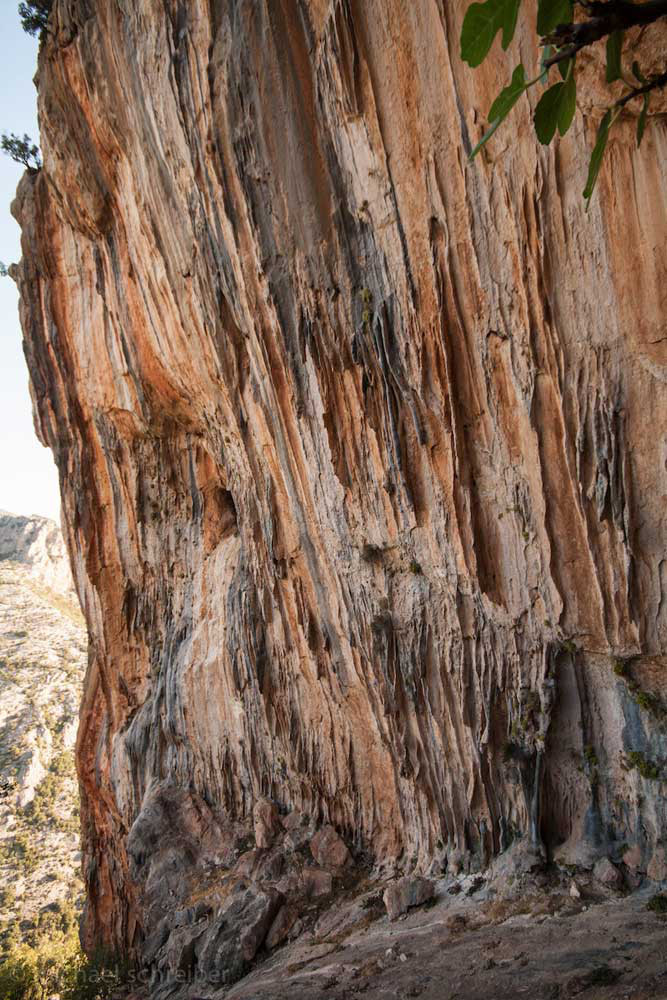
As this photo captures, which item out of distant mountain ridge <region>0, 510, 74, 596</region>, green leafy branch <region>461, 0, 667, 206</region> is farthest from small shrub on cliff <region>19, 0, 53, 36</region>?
distant mountain ridge <region>0, 510, 74, 596</region>

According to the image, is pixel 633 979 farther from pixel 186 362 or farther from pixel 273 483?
pixel 186 362

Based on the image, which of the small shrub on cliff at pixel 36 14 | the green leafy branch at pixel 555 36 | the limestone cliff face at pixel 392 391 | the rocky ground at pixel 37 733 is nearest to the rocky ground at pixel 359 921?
the limestone cliff face at pixel 392 391

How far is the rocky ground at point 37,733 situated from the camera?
33.1 metres

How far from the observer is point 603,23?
204 cm

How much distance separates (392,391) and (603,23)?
22.5 feet

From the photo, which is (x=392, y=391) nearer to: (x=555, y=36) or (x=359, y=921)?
(x=555, y=36)

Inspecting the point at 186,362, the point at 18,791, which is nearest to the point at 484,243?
the point at 186,362

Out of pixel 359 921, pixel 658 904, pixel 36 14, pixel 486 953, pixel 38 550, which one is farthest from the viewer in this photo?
pixel 38 550

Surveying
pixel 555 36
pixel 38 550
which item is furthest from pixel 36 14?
pixel 38 550

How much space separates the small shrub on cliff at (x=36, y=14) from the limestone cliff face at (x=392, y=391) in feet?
3.32

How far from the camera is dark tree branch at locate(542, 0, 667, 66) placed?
78.4 inches

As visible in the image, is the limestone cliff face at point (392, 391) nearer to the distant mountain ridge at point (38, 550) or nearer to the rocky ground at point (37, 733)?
the rocky ground at point (37, 733)

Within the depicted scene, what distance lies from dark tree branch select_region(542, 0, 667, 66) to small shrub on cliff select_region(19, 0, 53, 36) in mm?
14518

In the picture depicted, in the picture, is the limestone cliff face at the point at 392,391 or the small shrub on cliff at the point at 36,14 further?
the small shrub on cliff at the point at 36,14
